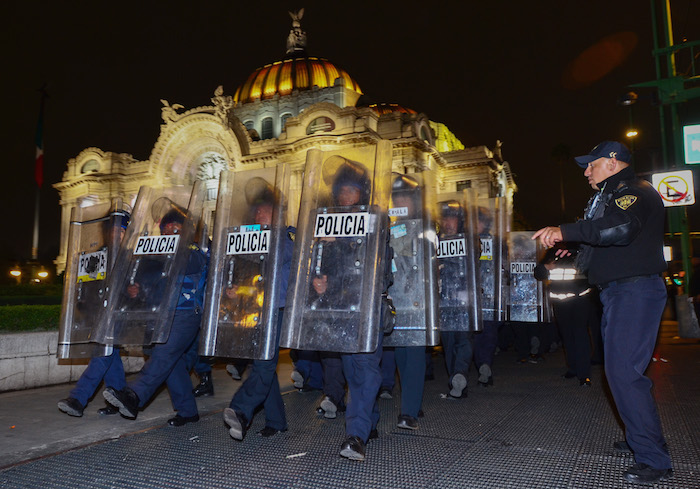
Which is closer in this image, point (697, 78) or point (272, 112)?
point (697, 78)

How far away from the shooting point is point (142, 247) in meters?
5.61

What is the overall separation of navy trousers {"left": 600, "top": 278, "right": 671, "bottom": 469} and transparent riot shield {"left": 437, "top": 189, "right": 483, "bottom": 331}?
2.85m

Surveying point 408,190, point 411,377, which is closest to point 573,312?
point 408,190

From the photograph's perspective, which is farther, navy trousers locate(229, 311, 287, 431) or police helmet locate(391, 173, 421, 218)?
police helmet locate(391, 173, 421, 218)

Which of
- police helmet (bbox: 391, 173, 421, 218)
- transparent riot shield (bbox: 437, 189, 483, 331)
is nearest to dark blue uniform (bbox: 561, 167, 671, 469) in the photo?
police helmet (bbox: 391, 173, 421, 218)

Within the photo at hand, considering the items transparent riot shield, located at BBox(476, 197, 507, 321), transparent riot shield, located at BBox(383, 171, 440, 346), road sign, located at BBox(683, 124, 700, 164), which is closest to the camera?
transparent riot shield, located at BBox(383, 171, 440, 346)

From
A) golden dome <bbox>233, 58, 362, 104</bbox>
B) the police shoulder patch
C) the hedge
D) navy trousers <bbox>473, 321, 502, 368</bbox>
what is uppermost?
golden dome <bbox>233, 58, 362, 104</bbox>

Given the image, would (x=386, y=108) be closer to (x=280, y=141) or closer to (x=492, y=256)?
(x=280, y=141)

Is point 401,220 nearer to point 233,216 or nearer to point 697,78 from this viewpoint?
point 233,216

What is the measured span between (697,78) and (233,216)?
13287mm

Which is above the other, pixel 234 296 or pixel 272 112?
pixel 272 112

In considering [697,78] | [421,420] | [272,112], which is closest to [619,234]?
[421,420]

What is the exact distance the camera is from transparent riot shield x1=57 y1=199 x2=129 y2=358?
595 cm

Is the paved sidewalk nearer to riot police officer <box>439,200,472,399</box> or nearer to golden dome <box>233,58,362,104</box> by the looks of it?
riot police officer <box>439,200,472,399</box>
